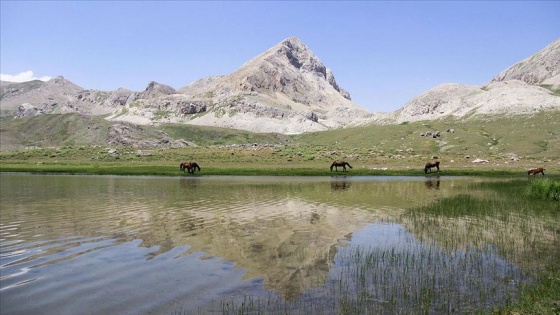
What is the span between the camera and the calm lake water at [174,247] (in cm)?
1304

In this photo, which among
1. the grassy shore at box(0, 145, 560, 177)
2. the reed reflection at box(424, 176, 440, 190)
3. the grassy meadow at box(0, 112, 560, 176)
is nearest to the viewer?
the reed reflection at box(424, 176, 440, 190)

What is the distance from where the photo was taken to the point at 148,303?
1237 cm

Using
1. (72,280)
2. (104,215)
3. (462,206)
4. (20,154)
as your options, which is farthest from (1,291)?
(20,154)

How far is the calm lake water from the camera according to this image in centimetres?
1304

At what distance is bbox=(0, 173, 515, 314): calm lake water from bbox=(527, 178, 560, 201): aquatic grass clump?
32.0ft

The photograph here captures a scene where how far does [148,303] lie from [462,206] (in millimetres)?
25590

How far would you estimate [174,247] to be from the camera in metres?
19.6

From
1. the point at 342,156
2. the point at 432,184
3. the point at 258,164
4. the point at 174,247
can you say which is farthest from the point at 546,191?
the point at 342,156

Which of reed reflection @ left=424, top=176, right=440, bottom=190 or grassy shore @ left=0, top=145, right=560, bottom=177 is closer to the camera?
reed reflection @ left=424, top=176, right=440, bottom=190

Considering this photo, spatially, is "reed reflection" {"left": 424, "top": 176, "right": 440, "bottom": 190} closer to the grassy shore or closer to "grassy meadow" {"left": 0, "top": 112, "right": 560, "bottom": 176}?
the grassy shore

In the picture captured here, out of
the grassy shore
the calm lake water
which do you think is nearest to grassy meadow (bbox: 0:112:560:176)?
the grassy shore

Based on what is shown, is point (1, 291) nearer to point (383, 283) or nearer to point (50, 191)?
point (383, 283)

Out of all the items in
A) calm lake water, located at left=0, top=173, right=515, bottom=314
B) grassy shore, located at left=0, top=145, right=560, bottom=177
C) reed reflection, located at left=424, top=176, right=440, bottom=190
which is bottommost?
calm lake water, located at left=0, top=173, right=515, bottom=314

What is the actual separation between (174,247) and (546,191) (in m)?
31.7
